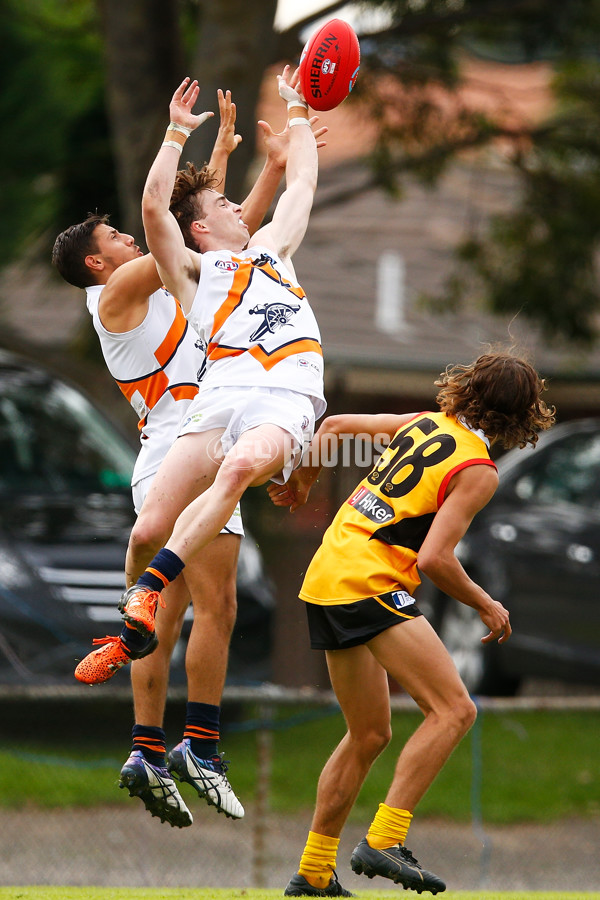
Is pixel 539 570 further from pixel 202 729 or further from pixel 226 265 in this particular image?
pixel 226 265

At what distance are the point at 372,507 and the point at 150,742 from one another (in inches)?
55.5

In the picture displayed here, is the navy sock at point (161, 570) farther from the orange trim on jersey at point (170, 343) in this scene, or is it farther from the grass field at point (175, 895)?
the grass field at point (175, 895)

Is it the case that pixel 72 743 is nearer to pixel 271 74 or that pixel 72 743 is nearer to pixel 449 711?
pixel 449 711

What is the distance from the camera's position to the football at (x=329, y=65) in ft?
19.3

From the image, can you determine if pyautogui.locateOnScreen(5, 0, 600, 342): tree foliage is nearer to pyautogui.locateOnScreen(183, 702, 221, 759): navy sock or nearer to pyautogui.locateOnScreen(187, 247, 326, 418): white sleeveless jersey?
pyautogui.locateOnScreen(187, 247, 326, 418): white sleeveless jersey

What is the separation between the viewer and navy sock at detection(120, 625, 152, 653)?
16.4 feet

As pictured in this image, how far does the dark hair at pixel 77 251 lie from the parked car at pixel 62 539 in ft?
9.97

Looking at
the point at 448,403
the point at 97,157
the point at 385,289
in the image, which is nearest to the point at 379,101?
the point at 97,157

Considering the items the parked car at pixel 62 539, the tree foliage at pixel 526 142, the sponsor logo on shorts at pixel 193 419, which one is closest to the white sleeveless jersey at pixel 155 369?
the sponsor logo on shorts at pixel 193 419

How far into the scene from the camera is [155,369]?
6.06 m

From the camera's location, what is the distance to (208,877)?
833 centimetres

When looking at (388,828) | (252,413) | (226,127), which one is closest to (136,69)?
(226,127)

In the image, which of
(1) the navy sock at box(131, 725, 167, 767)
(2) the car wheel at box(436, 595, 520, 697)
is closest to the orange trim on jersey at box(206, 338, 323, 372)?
(1) the navy sock at box(131, 725, 167, 767)

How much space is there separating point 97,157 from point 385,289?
548 cm
